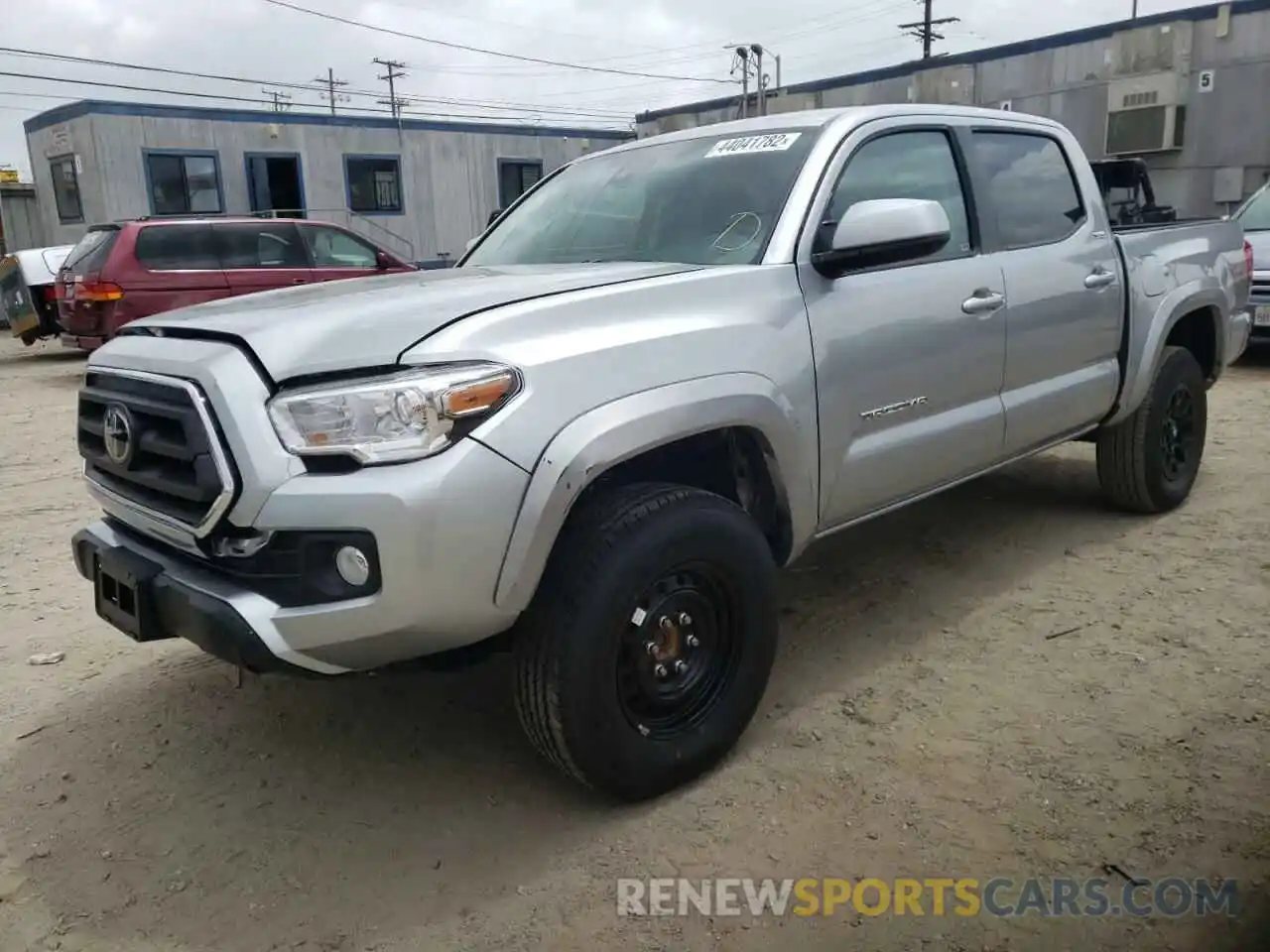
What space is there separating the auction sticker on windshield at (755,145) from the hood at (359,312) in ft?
2.09

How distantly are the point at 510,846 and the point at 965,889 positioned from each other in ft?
3.63

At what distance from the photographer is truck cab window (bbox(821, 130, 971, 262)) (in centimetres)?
328

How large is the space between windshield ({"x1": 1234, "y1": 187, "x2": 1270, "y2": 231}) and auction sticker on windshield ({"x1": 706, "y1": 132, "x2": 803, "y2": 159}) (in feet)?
28.0

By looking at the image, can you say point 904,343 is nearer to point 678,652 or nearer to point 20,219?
point 678,652

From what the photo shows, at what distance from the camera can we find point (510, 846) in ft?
8.41

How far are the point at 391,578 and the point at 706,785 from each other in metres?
1.15

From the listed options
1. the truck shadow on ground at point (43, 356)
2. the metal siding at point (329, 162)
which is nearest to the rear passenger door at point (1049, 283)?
the truck shadow on ground at point (43, 356)

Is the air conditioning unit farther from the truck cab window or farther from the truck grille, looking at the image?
the truck grille

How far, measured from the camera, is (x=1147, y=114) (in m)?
20.1

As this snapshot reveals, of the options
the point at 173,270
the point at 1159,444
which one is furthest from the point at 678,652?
the point at 173,270

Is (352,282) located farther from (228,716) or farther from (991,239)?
(991,239)

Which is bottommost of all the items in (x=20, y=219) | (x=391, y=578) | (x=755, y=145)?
(x=391, y=578)

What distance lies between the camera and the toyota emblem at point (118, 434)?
2545mm

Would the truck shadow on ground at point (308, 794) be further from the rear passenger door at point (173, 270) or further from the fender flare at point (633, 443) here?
the rear passenger door at point (173, 270)
